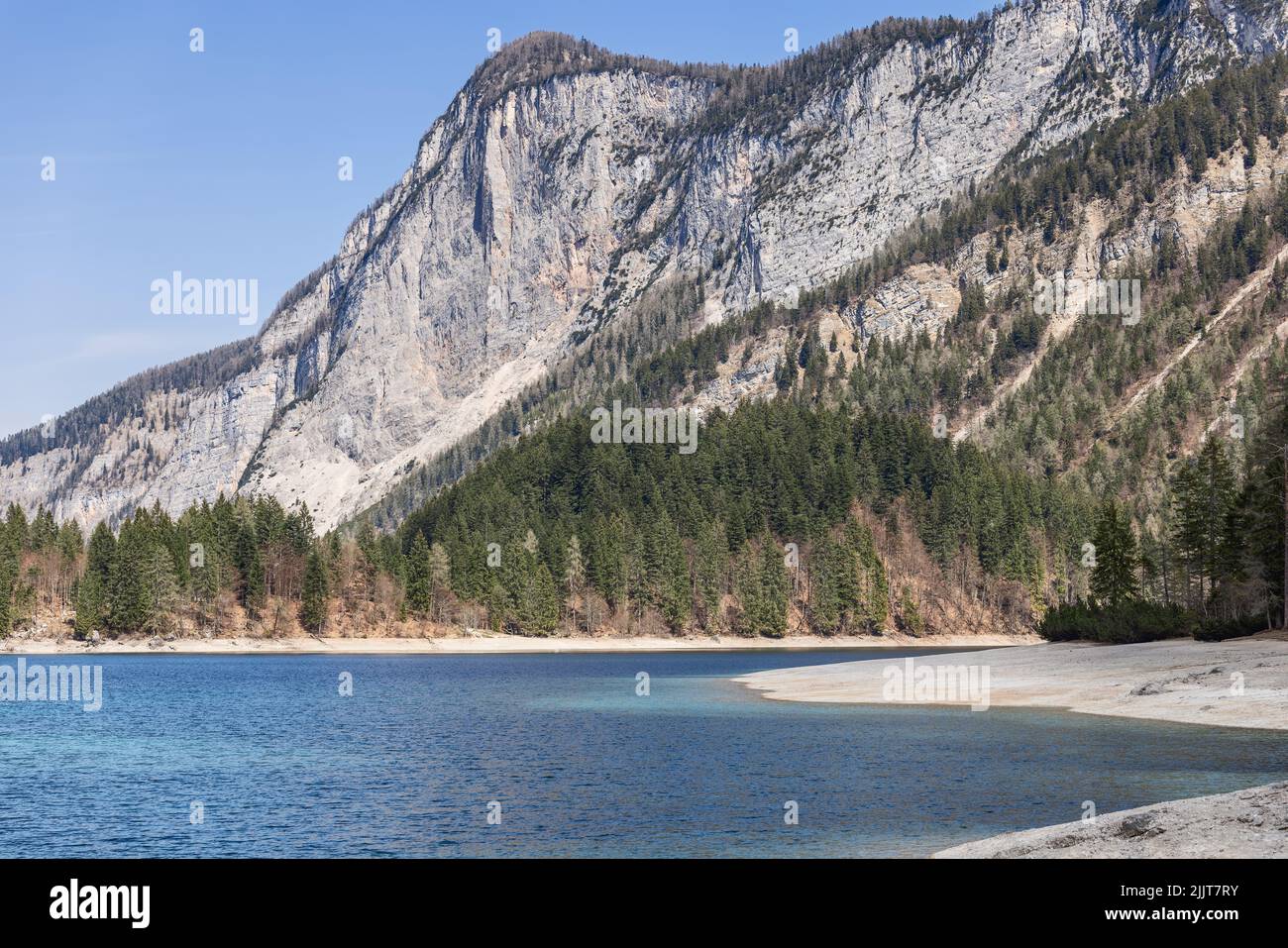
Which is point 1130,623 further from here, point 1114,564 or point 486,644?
point 486,644

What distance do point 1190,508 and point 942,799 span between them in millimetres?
68726

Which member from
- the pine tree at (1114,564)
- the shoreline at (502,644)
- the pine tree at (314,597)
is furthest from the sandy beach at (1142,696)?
the pine tree at (314,597)

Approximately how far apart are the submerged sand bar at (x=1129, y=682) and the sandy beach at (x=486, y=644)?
231 feet

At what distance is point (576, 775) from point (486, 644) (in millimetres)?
126117

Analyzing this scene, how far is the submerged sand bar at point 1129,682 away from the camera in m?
57.2

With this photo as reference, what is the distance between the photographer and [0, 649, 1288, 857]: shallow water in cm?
3481

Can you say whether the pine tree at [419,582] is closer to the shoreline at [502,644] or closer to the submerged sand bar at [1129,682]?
the shoreline at [502,644]

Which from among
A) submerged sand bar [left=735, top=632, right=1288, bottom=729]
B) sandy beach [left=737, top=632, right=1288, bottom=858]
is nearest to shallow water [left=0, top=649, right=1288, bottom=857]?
sandy beach [left=737, top=632, right=1288, bottom=858]

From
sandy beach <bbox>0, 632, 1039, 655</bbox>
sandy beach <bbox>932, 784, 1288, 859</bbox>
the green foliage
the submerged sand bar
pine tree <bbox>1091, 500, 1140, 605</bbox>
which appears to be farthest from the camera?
sandy beach <bbox>0, 632, 1039, 655</bbox>

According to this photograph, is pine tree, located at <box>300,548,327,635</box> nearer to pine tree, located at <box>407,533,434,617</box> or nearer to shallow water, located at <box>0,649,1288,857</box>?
pine tree, located at <box>407,533,434,617</box>

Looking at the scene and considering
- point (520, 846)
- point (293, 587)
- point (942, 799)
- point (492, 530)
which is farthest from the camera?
point (492, 530)

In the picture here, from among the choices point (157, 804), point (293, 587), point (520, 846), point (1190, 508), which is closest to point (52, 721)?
point (157, 804)

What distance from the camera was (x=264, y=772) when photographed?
4994 cm
